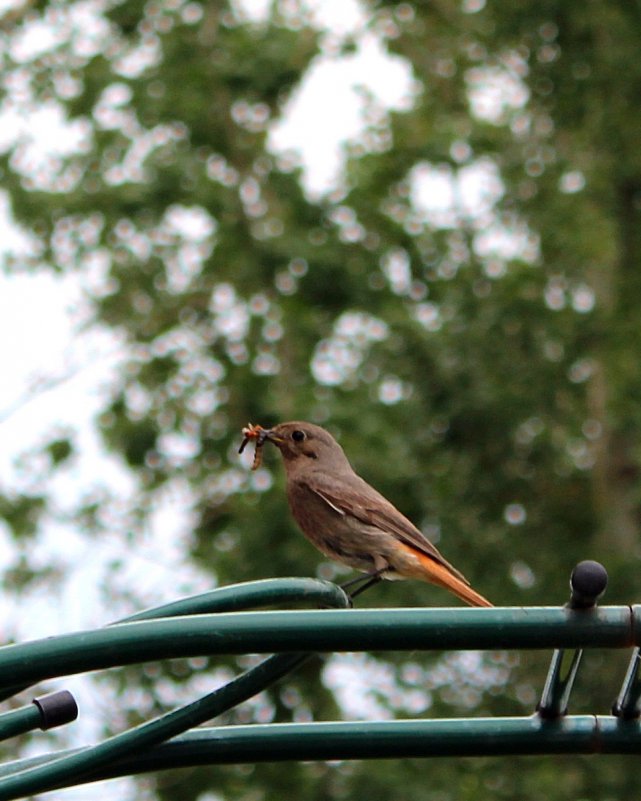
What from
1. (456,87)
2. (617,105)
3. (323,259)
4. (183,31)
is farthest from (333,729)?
(456,87)

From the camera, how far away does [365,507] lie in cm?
580

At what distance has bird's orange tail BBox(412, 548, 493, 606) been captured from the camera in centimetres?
535

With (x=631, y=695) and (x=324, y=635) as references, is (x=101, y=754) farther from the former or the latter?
(x=631, y=695)

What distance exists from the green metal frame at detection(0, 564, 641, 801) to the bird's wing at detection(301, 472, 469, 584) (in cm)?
242

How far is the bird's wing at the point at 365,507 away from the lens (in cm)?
576

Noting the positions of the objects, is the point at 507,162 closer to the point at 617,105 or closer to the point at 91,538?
the point at 617,105

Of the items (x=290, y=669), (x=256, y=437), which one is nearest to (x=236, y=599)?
(x=290, y=669)

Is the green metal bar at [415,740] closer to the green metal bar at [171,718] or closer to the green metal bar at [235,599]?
the green metal bar at [171,718]

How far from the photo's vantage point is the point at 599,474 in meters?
14.3

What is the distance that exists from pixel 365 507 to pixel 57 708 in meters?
2.98

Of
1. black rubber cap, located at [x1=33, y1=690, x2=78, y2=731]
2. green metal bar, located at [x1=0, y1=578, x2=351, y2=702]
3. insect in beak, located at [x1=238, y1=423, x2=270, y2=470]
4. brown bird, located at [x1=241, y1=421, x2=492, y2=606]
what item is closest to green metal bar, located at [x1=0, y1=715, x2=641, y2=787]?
black rubber cap, located at [x1=33, y1=690, x2=78, y2=731]

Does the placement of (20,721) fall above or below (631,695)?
above

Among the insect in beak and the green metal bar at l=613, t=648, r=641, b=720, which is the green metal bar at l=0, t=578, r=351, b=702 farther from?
the insect in beak

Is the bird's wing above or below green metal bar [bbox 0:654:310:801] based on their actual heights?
below
